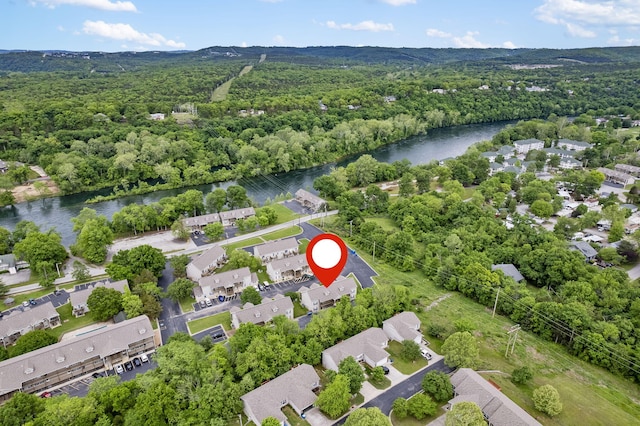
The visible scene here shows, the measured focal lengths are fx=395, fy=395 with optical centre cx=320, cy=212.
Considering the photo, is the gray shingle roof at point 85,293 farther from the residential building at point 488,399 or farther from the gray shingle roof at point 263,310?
the residential building at point 488,399

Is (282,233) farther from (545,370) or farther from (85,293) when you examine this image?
(545,370)

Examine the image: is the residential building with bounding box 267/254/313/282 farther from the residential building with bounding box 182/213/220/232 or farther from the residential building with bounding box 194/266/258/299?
the residential building with bounding box 182/213/220/232

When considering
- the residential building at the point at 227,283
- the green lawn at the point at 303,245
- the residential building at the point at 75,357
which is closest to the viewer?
the residential building at the point at 75,357

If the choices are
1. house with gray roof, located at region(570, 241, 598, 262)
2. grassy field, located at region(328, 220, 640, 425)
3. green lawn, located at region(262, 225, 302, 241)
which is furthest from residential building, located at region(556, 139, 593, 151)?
green lawn, located at region(262, 225, 302, 241)

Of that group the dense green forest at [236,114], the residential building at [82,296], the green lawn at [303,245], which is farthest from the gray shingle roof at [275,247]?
the dense green forest at [236,114]

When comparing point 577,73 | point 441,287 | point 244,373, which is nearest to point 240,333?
point 244,373

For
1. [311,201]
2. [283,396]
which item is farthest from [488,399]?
[311,201]
